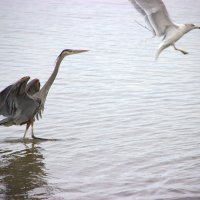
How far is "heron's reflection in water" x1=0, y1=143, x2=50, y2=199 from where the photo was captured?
586cm

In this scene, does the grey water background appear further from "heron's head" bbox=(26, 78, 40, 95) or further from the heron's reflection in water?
"heron's head" bbox=(26, 78, 40, 95)

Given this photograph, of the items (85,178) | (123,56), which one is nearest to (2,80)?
(123,56)

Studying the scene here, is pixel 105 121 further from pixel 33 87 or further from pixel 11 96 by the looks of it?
pixel 11 96

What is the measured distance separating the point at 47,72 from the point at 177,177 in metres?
5.33

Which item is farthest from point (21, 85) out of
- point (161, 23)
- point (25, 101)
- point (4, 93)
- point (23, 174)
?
point (161, 23)

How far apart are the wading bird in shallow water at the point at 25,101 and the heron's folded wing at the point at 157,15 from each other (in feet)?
3.10

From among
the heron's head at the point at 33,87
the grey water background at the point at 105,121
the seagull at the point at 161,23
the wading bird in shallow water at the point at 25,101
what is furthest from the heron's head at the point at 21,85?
the seagull at the point at 161,23

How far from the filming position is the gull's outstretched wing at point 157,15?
646 centimetres

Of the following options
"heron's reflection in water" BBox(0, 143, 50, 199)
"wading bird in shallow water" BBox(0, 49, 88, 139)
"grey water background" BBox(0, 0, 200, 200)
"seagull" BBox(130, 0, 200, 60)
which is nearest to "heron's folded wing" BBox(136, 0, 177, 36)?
"seagull" BBox(130, 0, 200, 60)

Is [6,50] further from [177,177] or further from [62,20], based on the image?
[177,177]

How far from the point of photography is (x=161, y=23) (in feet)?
22.4

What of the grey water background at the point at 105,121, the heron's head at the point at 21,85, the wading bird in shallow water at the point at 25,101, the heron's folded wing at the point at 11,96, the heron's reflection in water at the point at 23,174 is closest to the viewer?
the heron's reflection in water at the point at 23,174

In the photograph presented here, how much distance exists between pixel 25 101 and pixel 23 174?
1342 millimetres

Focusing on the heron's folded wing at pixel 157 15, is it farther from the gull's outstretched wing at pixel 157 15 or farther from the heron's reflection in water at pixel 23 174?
the heron's reflection in water at pixel 23 174
